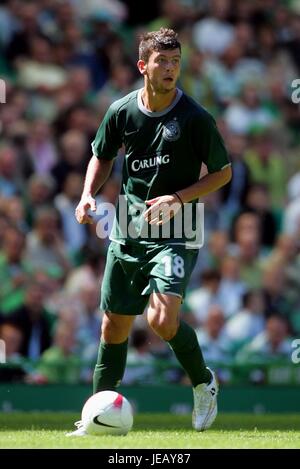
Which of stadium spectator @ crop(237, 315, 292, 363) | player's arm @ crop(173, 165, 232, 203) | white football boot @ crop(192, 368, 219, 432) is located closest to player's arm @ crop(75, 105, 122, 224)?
player's arm @ crop(173, 165, 232, 203)

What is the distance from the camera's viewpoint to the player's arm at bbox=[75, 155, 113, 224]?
754 cm

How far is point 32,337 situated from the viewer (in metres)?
11.7

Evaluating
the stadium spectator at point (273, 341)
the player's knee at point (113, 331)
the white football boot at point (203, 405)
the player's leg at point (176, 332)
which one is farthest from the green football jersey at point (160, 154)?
the stadium spectator at point (273, 341)

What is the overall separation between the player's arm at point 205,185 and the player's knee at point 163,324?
0.70m

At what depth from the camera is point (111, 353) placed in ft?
25.8

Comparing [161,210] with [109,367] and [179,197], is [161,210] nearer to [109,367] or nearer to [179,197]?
[179,197]

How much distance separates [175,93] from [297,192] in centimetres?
→ 672

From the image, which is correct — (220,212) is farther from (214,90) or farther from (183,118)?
(183,118)

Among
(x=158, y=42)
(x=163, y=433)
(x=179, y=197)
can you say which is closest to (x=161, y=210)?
(x=179, y=197)

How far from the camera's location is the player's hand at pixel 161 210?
7320 millimetres

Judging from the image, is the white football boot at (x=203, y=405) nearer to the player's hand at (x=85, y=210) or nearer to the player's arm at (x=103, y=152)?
the player's hand at (x=85, y=210)

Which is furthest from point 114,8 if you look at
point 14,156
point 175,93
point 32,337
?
point 175,93

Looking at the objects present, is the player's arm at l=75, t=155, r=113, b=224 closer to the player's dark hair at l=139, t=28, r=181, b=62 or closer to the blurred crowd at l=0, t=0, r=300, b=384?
the player's dark hair at l=139, t=28, r=181, b=62

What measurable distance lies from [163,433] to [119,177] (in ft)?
20.2
